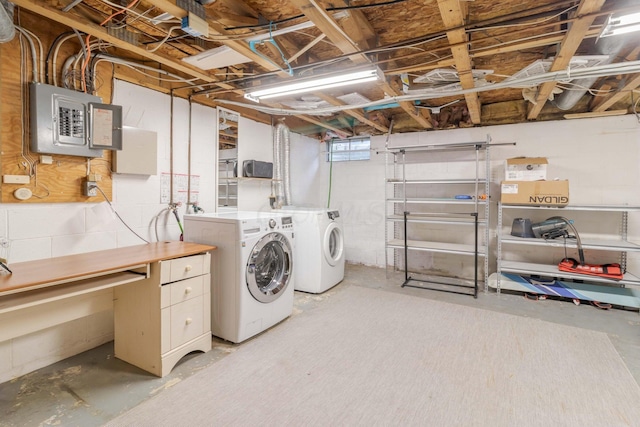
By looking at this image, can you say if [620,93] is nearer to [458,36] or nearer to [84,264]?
[458,36]

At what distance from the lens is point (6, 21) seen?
5.25 ft

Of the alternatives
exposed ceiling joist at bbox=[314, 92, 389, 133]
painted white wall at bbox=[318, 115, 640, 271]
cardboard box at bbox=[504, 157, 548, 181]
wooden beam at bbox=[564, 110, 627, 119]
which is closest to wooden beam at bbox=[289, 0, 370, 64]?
exposed ceiling joist at bbox=[314, 92, 389, 133]

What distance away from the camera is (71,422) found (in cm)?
164

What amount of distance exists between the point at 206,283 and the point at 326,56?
213cm

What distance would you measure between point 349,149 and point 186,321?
388 centimetres

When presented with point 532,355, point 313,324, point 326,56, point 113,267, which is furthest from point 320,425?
point 326,56

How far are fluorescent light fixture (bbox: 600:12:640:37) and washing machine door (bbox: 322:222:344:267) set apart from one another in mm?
2820

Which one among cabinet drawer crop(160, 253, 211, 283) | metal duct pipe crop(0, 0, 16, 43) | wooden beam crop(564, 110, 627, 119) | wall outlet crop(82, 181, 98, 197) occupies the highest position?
wooden beam crop(564, 110, 627, 119)

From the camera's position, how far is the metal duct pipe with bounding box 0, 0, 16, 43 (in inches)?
61.4

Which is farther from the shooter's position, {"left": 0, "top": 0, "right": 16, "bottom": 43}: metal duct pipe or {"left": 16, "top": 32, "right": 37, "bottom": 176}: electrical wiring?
{"left": 16, "top": 32, "right": 37, "bottom": 176}: electrical wiring

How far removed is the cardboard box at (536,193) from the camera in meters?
3.31

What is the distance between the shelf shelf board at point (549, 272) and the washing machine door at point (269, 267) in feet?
8.84

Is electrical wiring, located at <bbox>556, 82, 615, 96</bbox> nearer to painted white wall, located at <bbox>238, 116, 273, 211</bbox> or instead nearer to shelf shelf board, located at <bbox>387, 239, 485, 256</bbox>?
shelf shelf board, located at <bbox>387, 239, 485, 256</bbox>

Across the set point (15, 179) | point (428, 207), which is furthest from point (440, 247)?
point (15, 179)
